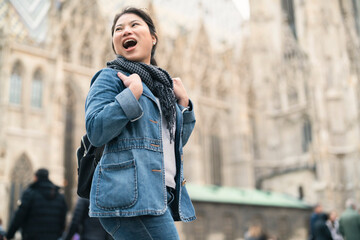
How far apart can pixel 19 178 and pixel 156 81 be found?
19914mm

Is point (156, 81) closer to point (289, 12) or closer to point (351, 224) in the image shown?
point (351, 224)

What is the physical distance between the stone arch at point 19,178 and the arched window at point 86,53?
660 centimetres

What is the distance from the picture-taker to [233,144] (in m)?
30.2

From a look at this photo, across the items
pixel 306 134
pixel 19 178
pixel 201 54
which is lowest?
pixel 19 178

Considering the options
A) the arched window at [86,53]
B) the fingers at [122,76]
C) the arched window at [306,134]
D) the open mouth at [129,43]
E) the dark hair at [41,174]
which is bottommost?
the dark hair at [41,174]

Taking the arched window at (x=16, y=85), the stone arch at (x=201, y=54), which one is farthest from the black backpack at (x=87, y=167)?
the stone arch at (x=201, y=54)

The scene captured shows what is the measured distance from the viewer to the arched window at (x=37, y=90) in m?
22.1

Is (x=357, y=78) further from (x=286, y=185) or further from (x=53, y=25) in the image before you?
(x=53, y=25)

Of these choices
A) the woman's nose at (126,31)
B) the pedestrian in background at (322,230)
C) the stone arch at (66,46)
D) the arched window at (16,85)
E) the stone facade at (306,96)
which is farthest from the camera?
the stone facade at (306,96)

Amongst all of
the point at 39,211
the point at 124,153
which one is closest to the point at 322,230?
the point at 39,211

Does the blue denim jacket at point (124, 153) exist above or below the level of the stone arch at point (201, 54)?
below

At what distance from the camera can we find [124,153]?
6.26 feet

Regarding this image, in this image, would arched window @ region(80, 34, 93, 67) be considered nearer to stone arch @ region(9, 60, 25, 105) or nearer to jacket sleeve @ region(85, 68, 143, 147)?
stone arch @ region(9, 60, 25, 105)

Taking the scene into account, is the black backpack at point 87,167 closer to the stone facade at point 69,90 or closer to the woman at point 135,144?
the woman at point 135,144
